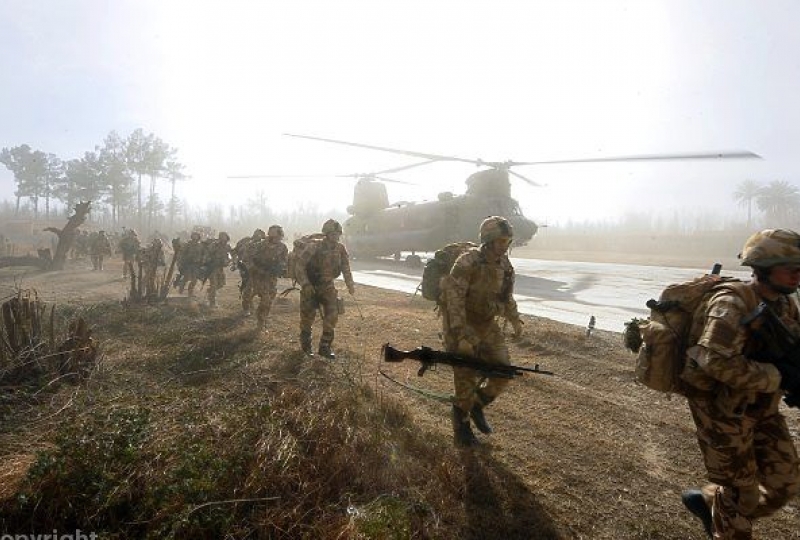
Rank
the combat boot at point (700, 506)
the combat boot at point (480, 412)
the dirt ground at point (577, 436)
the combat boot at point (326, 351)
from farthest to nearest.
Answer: the combat boot at point (326, 351) < the combat boot at point (480, 412) < the dirt ground at point (577, 436) < the combat boot at point (700, 506)

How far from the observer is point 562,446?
4.05 m

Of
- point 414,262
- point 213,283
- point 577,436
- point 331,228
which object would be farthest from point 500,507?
point 414,262

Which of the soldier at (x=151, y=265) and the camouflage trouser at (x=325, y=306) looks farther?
the soldier at (x=151, y=265)

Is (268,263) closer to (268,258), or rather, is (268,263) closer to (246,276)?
(268,258)

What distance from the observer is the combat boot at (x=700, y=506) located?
273 cm

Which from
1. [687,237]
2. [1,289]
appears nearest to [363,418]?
[1,289]

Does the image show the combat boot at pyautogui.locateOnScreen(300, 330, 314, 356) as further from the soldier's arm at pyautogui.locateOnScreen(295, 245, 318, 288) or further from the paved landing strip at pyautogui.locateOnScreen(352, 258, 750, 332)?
the paved landing strip at pyautogui.locateOnScreen(352, 258, 750, 332)

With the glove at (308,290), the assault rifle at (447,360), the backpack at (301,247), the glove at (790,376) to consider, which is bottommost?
the assault rifle at (447,360)

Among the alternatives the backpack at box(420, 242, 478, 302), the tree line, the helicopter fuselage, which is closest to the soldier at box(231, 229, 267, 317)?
the backpack at box(420, 242, 478, 302)

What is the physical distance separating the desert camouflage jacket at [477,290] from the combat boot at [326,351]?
287 cm

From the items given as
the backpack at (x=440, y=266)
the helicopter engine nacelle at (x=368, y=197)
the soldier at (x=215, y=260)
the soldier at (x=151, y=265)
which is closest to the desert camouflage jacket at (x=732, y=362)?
the backpack at (x=440, y=266)

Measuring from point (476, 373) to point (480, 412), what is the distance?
0.53m

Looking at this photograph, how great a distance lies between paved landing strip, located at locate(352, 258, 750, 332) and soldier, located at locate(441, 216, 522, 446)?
408 centimetres

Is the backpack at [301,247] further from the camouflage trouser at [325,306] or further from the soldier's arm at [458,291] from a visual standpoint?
the soldier's arm at [458,291]
